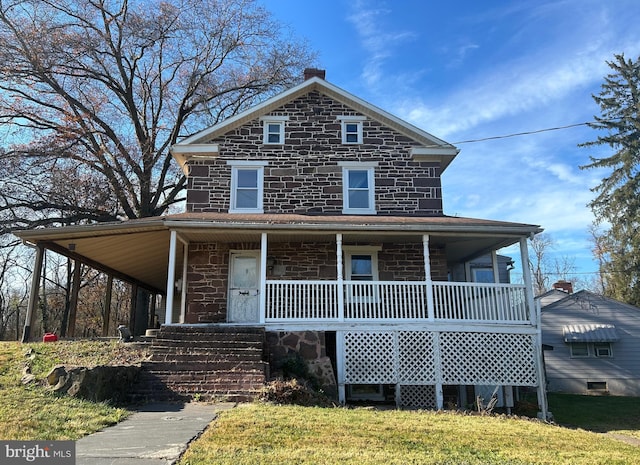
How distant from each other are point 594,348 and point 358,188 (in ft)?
40.5

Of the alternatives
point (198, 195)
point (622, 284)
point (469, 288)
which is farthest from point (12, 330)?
point (622, 284)

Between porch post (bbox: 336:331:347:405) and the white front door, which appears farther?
the white front door

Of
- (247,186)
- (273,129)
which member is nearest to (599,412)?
(247,186)

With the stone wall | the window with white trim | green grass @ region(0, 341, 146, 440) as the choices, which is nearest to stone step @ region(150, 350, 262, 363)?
green grass @ region(0, 341, 146, 440)

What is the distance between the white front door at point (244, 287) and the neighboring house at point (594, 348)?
40.1 feet

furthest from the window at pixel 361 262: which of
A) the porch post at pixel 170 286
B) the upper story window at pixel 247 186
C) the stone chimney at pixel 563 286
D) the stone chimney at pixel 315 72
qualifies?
the stone chimney at pixel 563 286

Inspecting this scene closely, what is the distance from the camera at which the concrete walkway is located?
186 inches

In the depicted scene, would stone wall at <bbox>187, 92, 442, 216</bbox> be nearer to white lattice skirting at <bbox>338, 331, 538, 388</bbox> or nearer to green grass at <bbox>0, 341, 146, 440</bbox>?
white lattice skirting at <bbox>338, 331, 538, 388</bbox>

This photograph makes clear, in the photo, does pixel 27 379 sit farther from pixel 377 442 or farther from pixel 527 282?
pixel 527 282

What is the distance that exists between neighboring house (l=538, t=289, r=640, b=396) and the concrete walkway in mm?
16045

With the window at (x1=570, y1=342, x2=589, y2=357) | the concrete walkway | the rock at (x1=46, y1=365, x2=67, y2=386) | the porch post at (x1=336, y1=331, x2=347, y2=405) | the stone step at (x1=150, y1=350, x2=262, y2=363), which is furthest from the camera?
the window at (x1=570, y1=342, x2=589, y2=357)

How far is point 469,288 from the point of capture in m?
12.2

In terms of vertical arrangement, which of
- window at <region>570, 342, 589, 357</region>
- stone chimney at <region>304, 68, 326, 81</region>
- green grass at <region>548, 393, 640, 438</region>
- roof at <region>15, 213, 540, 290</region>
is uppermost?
stone chimney at <region>304, 68, 326, 81</region>

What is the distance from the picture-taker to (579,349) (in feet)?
63.8
